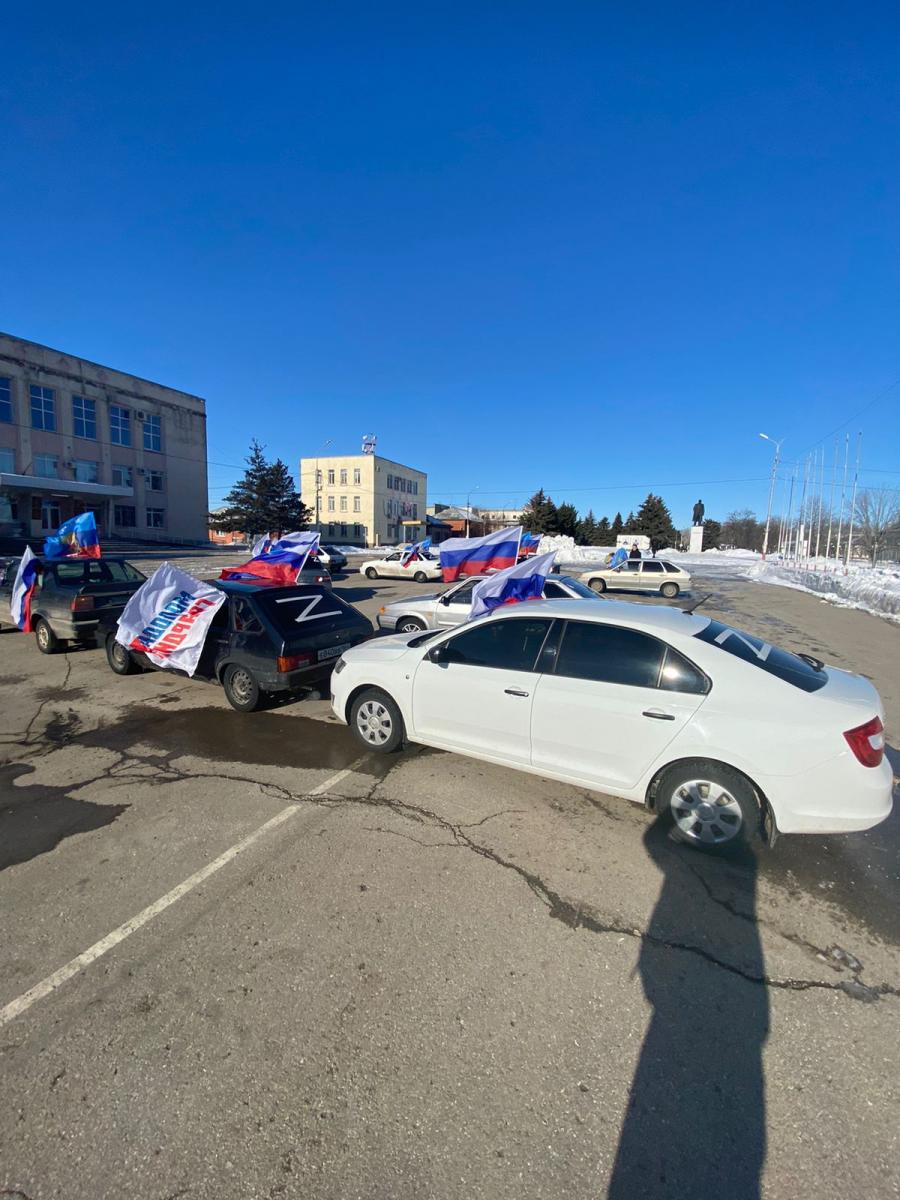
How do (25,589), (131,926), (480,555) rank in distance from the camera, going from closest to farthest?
(131,926)
(25,589)
(480,555)

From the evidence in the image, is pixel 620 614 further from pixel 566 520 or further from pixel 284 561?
pixel 566 520

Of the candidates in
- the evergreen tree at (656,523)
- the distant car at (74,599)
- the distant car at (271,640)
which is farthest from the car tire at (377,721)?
the evergreen tree at (656,523)

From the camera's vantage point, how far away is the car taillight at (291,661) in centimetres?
587

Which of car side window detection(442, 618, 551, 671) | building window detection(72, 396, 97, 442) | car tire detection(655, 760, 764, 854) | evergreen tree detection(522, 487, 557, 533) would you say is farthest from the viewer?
evergreen tree detection(522, 487, 557, 533)

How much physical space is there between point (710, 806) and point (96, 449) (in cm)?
5466

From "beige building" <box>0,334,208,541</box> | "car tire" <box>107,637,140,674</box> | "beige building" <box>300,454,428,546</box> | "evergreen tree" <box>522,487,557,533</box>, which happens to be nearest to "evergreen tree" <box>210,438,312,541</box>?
"beige building" <box>0,334,208,541</box>

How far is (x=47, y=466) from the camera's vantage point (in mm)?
41750

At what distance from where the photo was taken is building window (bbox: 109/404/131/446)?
46.9 m

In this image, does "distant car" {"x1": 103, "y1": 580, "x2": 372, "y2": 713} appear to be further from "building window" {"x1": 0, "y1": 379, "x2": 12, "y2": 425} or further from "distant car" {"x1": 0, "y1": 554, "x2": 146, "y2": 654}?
"building window" {"x1": 0, "y1": 379, "x2": 12, "y2": 425}

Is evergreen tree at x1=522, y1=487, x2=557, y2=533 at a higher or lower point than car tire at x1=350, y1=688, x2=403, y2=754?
higher

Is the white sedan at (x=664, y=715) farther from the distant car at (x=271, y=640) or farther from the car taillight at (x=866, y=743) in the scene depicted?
the distant car at (x=271, y=640)

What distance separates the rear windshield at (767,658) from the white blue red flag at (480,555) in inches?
300

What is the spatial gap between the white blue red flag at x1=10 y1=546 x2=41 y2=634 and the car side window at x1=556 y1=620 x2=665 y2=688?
34.7ft

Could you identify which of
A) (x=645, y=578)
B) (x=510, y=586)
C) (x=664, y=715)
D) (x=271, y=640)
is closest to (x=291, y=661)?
(x=271, y=640)
